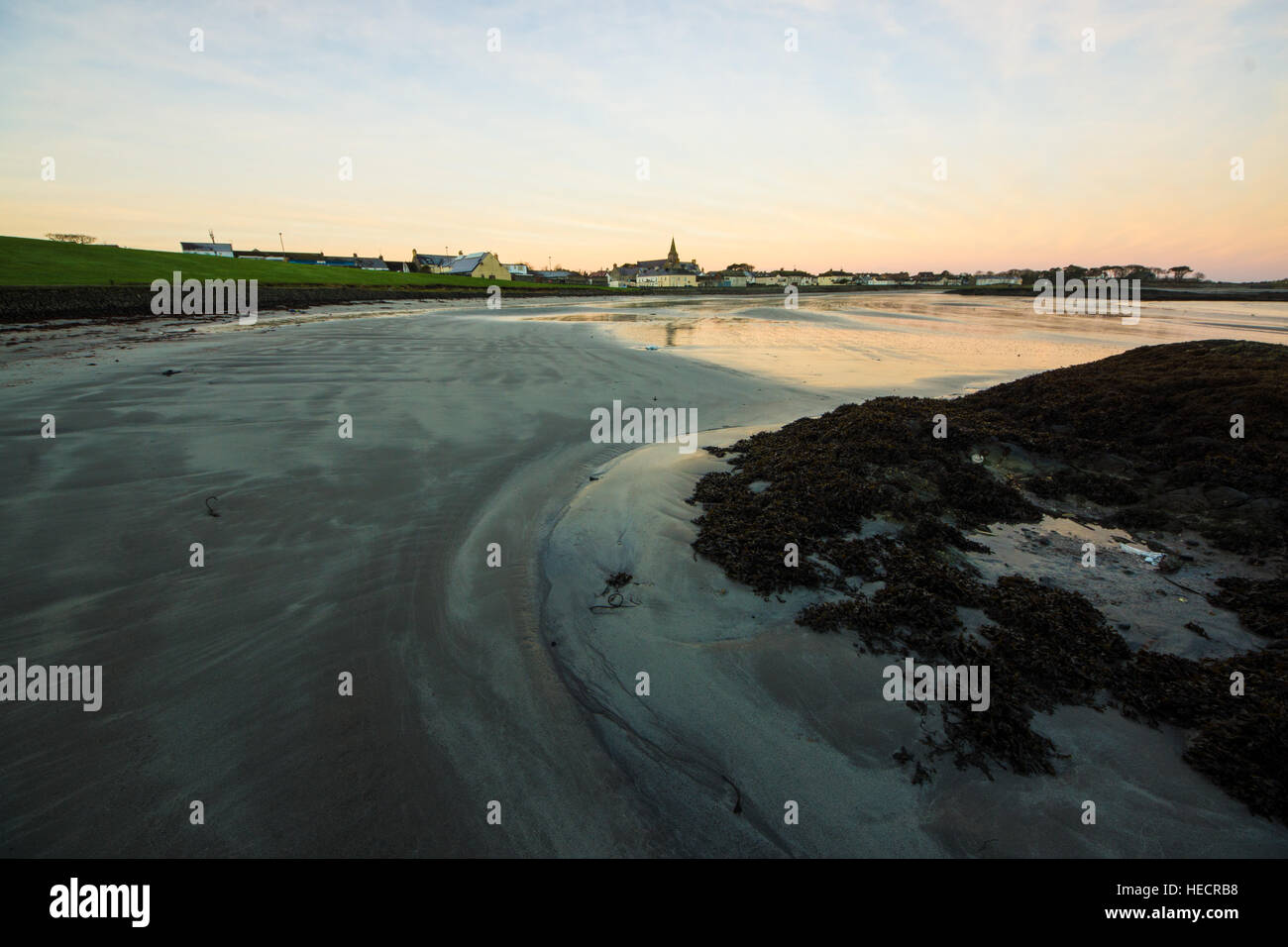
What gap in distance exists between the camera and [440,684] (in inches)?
163

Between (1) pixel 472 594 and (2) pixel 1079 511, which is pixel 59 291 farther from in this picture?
(2) pixel 1079 511

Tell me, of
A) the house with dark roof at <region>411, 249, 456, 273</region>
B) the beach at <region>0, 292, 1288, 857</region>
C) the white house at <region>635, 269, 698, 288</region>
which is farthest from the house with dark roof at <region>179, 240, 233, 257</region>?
the beach at <region>0, 292, 1288, 857</region>

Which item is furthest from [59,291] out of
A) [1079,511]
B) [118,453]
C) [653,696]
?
[1079,511]

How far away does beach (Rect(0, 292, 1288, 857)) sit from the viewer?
120 inches

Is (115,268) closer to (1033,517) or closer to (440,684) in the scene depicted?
(440,684)

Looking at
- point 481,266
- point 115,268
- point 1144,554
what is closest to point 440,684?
point 1144,554

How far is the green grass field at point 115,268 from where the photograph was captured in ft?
133

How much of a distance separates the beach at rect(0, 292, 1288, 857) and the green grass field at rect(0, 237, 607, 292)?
1885 inches

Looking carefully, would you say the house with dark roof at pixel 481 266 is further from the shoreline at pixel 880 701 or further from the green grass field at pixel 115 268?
the shoreline at pixel 880 701

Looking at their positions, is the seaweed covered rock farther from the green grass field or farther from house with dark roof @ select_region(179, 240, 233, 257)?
house with dark roof @ select_region(179, 240, 233, 257)

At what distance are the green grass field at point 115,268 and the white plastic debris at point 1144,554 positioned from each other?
58.2m

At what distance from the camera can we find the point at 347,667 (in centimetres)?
424

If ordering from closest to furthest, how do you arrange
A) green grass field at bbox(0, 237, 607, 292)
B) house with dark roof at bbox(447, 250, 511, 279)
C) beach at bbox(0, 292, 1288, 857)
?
beach at bbox(0, 292, 1288, 857) < green grass field at bbox(0, 237, 607, 292) < house with dark roof at bbox(447, 250, 511, 279)
